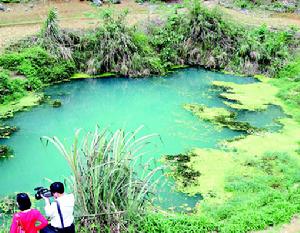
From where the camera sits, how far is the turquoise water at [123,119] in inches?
299

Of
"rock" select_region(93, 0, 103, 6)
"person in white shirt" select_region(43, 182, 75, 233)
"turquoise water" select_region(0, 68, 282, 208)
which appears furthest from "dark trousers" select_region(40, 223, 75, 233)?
"rock" select_region(93, 0, 103, 6)

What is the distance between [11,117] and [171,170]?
12.3 ft

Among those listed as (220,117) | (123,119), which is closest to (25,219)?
(123,119)

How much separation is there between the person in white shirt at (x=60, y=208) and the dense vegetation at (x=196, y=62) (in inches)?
51.5

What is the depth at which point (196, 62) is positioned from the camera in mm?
12992

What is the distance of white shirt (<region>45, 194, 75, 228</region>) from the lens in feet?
14.1

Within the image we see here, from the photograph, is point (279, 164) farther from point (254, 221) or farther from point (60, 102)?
point (60, 102)

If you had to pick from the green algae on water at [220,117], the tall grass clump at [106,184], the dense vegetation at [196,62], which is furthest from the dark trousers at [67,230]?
the green algae on water at [220,117]

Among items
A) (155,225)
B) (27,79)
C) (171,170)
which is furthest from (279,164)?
(27,79)

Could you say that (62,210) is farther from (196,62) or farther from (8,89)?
(196,62)

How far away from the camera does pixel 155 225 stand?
5.45 meters

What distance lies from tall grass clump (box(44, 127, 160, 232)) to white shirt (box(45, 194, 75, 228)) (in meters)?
0.51

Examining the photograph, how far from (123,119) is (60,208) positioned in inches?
216

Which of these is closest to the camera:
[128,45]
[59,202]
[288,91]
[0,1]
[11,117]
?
[59,202]
